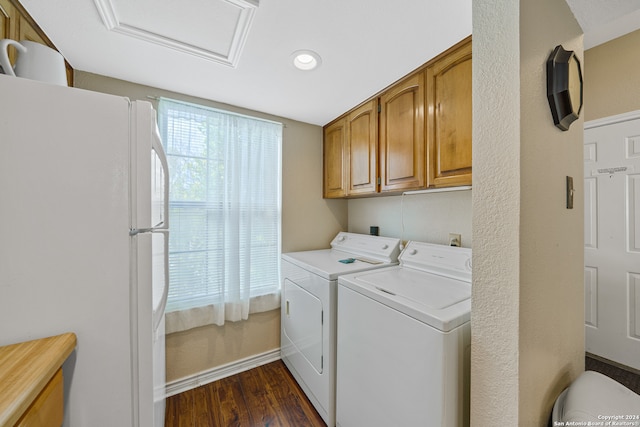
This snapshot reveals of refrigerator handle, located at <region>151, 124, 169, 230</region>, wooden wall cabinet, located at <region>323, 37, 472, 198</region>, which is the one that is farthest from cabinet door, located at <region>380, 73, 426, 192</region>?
refrigerator handle, located at <region>151, 124, 169, 230</region>

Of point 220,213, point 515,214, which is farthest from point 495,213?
point 220,213

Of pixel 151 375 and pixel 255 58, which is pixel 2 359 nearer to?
pixel 151 375

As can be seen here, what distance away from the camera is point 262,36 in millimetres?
1229

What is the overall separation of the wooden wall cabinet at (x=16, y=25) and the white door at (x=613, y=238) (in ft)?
12.0

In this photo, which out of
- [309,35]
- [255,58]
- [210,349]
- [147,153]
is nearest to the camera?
[147,153]

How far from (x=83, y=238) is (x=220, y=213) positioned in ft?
3.97

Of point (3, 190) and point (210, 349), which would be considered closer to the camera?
point (3, 190)

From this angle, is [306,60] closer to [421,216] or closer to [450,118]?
[450,118]

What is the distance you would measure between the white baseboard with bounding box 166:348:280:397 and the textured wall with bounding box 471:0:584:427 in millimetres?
1817

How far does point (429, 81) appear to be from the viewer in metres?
1.42

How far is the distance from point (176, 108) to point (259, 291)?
63.6 inches

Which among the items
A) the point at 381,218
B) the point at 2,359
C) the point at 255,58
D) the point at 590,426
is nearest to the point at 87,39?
the point at 255,58

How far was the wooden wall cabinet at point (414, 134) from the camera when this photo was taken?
126cm

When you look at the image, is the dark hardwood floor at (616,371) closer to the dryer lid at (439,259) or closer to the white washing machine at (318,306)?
the dryer lid at (439,259)
